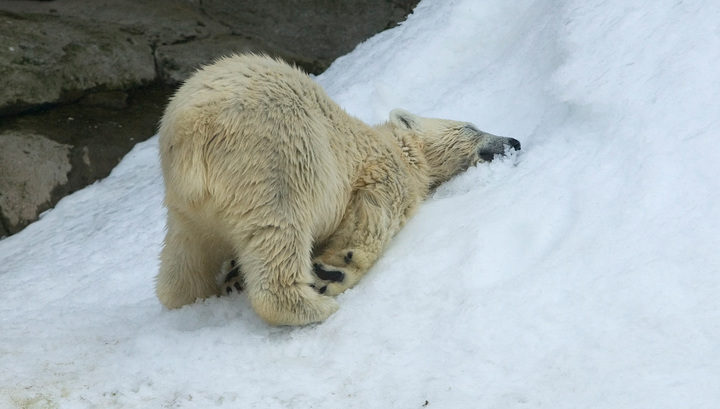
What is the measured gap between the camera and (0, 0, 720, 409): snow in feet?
9.69

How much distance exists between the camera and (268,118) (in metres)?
3.72

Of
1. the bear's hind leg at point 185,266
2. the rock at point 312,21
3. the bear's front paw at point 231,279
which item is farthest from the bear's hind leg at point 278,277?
the rock at point 312,21

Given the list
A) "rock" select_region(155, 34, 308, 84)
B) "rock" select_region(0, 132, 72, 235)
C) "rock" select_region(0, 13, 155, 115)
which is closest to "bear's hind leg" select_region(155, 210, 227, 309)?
"rock" select_region(0, 132, 72, 235)

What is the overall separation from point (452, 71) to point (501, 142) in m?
1.97

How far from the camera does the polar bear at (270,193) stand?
365cm

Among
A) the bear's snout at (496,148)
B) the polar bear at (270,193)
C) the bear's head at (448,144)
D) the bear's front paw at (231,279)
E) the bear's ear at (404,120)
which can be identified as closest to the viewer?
the polar bear at (270,193)

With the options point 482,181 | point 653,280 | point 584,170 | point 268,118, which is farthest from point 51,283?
point 653,280

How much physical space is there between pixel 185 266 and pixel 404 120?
189cm

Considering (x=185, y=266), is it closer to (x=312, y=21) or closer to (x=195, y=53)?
(x=195, y=53)

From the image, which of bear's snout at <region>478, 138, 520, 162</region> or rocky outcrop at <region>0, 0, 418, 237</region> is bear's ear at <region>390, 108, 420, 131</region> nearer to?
bear's snout at <region>478, 138, 520, 162</region>

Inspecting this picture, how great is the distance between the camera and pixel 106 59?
7.88 m

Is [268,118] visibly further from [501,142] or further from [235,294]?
[501,142]

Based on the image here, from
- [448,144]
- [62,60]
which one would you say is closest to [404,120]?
[448,144]

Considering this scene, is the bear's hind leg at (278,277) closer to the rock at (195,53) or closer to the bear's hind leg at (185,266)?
the bear's hind leg at (185,266)
